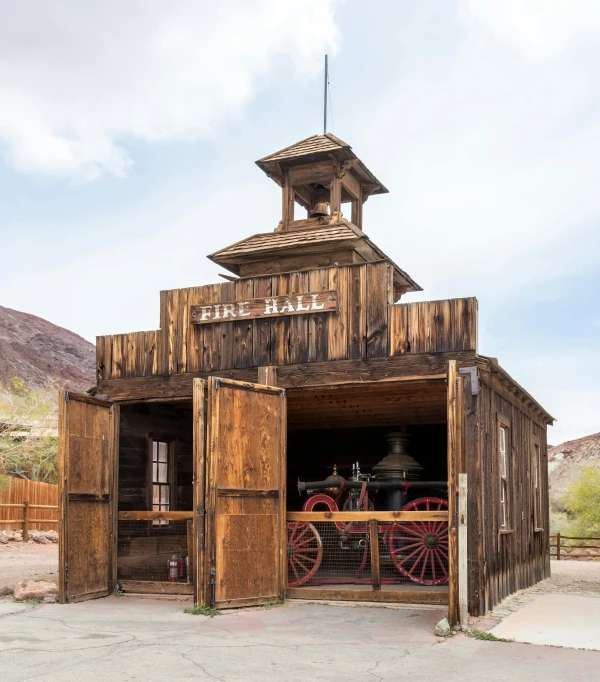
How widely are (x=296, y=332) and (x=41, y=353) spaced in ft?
272

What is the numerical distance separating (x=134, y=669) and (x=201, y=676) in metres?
0.63

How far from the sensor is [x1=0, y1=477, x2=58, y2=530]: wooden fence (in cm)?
2608

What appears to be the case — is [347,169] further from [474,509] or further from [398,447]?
[474,509]

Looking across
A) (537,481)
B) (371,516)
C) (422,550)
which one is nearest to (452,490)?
(371,516)

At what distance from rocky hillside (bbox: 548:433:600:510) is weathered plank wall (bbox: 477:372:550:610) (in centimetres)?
3653

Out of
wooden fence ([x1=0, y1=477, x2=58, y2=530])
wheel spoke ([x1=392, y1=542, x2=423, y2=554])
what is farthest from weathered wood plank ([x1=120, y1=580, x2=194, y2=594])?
wooden fence ([x1=0, y1=477, x2=58, y2=530])

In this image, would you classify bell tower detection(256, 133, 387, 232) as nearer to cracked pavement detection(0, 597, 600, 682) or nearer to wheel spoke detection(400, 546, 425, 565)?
wheel spoke detection(400, 546, 425, 565)

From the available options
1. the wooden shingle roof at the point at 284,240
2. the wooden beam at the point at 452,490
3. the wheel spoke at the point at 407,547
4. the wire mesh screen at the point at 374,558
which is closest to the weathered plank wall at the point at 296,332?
the wooden beam at the point at 452,490

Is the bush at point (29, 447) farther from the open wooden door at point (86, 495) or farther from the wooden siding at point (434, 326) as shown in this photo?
the wooden siding at point (434, 326)

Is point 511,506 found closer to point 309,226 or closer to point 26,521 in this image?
point 309,226

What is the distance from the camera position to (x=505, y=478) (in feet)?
41.3

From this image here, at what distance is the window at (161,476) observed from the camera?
14781mm

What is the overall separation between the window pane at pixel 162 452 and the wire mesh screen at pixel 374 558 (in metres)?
3.15

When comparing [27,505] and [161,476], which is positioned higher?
[161,476]
